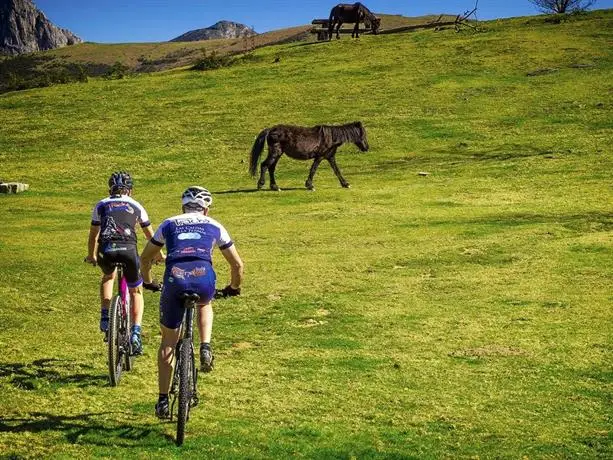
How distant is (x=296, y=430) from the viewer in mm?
8773

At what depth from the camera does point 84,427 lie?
8656 mm

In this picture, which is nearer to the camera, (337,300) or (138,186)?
(337,300)

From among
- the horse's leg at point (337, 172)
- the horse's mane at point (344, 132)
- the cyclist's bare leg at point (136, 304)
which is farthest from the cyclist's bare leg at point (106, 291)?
the horse's mane at point (344, 132)

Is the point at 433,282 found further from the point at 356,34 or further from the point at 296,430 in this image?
the point at 356,34

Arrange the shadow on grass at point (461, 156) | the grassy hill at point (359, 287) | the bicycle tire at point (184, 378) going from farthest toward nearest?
1. the shadow on grass at point (461, 156)
2. the grassy hill at point (359, 287)
3. the bicycle tire at point (184, 378)

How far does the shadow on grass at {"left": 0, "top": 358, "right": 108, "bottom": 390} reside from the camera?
10094mm

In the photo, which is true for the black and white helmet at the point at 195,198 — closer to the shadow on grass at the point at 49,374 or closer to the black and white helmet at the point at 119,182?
the black and white helmet at the point at 119,182

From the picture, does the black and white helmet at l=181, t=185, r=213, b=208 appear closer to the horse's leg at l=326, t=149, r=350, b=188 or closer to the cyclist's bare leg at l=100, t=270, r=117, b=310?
the cyclist's bare leg at l=100, t=270, r=117, b=310

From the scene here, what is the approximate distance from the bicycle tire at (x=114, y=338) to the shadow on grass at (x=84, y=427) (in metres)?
0.74

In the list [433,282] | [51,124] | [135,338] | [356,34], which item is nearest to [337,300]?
[433,282]

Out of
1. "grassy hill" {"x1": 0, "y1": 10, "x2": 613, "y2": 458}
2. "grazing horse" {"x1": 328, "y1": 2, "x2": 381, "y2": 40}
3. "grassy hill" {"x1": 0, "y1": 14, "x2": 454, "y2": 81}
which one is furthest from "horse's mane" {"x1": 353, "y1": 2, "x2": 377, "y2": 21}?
"grassy hill" {"x1": 0, "y1": 14, "x2": 454, "y2": 81}

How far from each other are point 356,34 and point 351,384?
62.8m

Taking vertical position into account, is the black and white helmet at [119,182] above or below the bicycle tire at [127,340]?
above

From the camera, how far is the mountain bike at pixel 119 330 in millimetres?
9531
